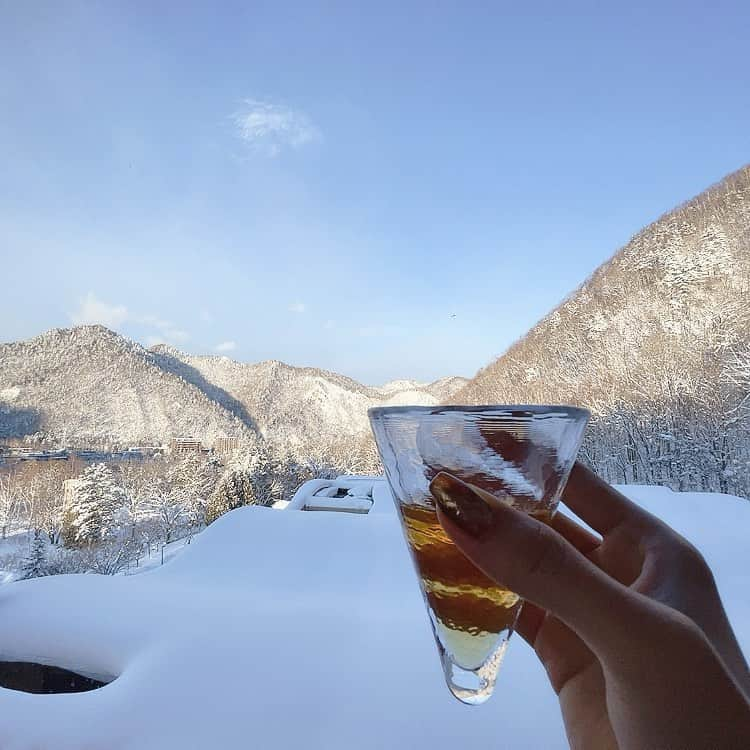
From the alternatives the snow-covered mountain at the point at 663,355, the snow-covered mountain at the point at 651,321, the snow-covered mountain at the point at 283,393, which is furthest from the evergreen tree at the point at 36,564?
the snow-covered mountain at the point at 283,393

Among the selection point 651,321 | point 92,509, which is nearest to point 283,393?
point 92,509

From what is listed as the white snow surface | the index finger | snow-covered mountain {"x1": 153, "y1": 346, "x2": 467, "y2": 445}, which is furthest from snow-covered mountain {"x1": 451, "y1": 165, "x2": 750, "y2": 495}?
snow-covered mountain {"x1": 153, "y1": 346, "x2": 467, "y2": 445}

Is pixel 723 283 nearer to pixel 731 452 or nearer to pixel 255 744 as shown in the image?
pixel 731 452

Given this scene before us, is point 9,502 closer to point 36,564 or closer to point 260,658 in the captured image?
Result: point 36,564

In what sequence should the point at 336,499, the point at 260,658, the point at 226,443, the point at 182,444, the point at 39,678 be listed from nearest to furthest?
the point at 260,658 → the point at 39,678 → the point at 336,499 → the point at 182,444 → the point at 226,443

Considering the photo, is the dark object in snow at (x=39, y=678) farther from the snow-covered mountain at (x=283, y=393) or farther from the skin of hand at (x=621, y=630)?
the snow-covered mountain at (x=283, y=393)
